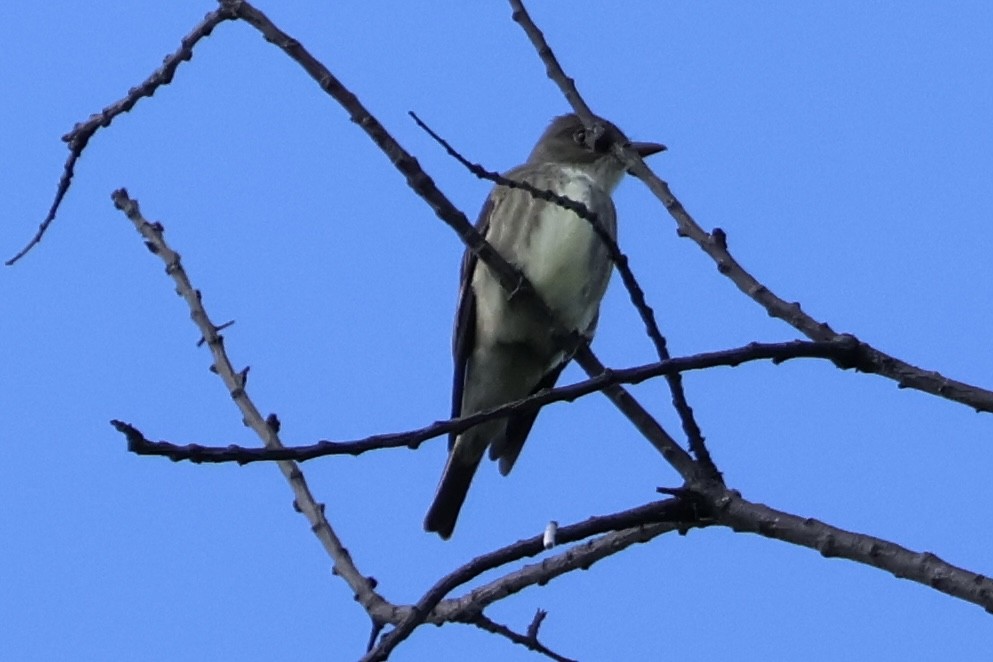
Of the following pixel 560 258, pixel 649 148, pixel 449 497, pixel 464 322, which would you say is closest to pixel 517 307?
pixel 560 258

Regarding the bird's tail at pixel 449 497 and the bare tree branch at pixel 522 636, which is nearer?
the bare tree branch at pixel 522 636

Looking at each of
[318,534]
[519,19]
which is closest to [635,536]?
[318,534]

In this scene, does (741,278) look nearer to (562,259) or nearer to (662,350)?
(662,350)

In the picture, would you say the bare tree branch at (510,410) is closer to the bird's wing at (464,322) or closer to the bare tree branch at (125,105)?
the bare tree branch at (125,105)

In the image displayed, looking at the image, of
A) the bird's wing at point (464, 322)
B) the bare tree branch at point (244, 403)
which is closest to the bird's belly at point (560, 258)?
the bird's wing at point (464, 322)

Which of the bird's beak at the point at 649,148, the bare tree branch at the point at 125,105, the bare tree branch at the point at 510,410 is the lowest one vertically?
the bare tree branch at the point at 510,410

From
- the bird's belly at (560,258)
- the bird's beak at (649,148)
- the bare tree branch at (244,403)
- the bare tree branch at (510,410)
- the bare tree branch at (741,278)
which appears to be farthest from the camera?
the bird's beak at (649,148)

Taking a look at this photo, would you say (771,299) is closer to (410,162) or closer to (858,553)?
(858,553)

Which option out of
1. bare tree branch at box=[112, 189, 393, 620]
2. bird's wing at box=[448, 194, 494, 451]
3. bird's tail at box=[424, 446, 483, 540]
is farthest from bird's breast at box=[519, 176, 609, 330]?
bare tree branch at box=[112, 189, 393, 620]

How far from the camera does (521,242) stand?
6594mm

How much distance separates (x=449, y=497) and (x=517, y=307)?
899 mm

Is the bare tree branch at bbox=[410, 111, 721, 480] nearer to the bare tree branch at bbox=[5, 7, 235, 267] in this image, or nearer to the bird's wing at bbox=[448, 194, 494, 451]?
the bare tree branch at bbox=[5, 7, 235, 267]

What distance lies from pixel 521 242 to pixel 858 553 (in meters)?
3.37

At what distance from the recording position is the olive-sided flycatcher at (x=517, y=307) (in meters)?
6.52
